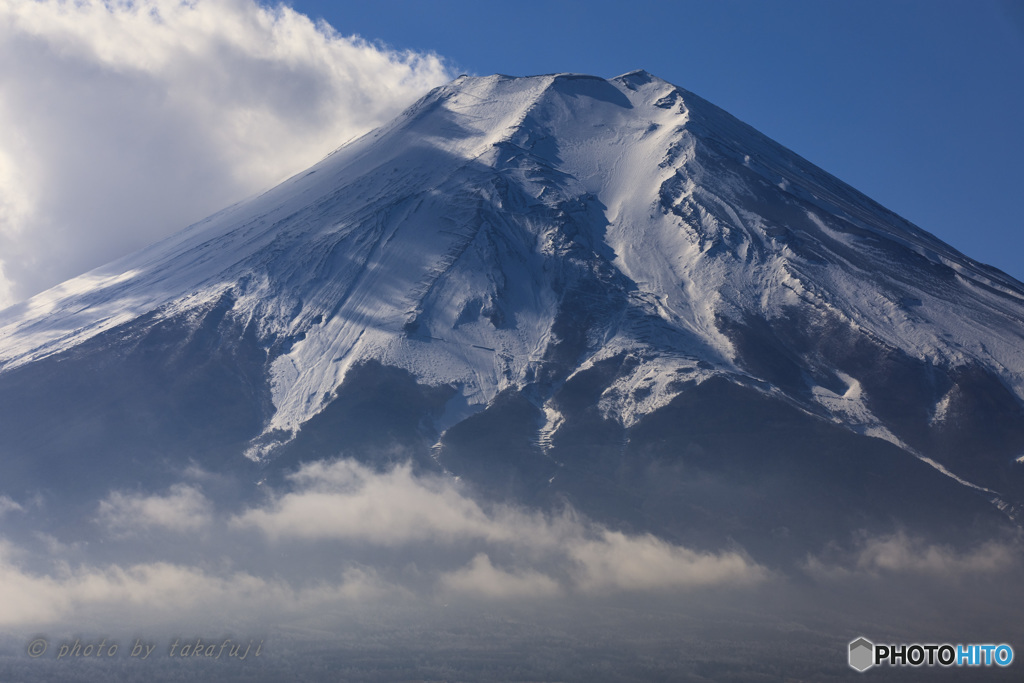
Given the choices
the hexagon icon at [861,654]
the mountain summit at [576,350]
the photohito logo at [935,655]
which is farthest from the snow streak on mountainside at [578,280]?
the hexagon icon at [861,654]

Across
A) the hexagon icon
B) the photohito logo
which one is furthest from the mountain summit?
the hexagon icon

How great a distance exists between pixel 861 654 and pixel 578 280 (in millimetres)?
38341

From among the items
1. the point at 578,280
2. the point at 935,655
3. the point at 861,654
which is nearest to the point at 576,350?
the point at 578,280

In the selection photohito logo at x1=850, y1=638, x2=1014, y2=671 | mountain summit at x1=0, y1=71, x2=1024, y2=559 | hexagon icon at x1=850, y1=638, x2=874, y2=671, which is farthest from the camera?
mountain summit at x1=0, y1=71, x2=1024, y2=559

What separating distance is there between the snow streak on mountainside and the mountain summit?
0.88 ft

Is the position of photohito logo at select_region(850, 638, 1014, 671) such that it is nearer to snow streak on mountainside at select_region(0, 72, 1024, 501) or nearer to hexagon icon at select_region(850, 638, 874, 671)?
hexagon icon at select_region(850, 638, 874, 671)

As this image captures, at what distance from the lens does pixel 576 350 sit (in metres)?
86.7

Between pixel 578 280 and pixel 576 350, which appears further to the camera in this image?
pixel 578 280

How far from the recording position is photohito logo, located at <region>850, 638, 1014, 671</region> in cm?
6241

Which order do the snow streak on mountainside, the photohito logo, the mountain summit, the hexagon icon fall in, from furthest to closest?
1. the snow streak on mountainside
2. the mountain summit
3. the hexagon icon
4. the photohito logo

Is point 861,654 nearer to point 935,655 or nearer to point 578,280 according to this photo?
point 935,655

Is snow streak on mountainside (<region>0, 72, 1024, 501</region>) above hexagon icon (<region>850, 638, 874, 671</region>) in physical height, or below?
above

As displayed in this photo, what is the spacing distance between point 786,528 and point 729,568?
5.05 metres

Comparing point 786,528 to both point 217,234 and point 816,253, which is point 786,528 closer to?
point 816,253
